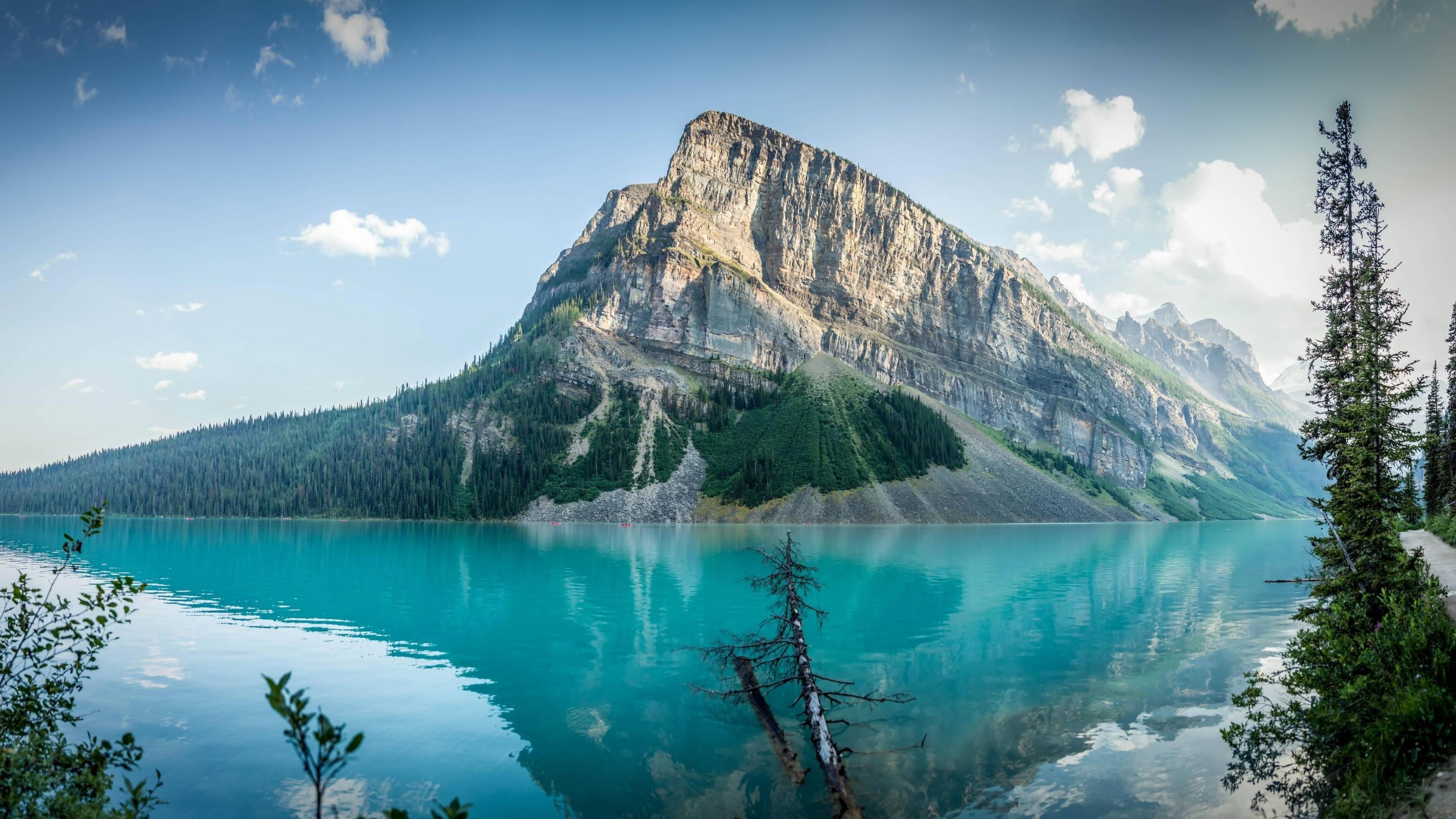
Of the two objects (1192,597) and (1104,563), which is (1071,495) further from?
(1192,597)

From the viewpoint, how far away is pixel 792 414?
18288 centimetres

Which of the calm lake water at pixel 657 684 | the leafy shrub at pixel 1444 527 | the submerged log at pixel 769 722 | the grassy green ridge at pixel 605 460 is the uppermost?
the grassy green ridge at pixel 605 460

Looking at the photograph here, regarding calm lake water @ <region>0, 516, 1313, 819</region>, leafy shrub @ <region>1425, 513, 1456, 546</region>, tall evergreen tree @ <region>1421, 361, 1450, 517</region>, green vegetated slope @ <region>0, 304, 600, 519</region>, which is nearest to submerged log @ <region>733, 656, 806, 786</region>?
calm lake water @ <region>0, 516, 1313, 819</region>

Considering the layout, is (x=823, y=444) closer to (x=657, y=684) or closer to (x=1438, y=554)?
(x=1438, y=554)

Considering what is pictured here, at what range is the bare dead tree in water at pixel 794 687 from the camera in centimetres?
1550

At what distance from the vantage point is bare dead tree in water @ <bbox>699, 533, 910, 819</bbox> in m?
15.5

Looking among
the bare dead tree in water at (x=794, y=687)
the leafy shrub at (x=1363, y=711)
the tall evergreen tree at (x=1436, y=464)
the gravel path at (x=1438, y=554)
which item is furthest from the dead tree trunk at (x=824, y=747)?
the tall evergreen tree at (x=1436, y=464)

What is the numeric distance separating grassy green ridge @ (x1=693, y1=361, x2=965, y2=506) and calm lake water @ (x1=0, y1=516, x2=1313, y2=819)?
94705 millimetres

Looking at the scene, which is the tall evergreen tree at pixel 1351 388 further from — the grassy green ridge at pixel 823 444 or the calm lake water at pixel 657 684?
the grassy green ridge at pixel 823 444

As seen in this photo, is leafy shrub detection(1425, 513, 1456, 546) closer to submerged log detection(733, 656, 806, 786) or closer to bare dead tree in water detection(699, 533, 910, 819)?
bare dead tree in water detection(699, 533, 910, 819)

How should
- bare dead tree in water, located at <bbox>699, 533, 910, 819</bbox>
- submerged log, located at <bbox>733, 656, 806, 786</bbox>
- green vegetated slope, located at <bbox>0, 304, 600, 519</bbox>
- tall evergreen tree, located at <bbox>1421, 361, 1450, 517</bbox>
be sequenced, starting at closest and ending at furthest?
bare dead tree in water, located at <bbox>699, 533, 910, 819</bbox>
submerged log, located at <bbox>733, 656, 806, 786</bbox>
tall evergreen tree, located at <bbox>1421, 361, 1450, 517</bbox>
green vegetated slope, located at <bbox>0, 304, 600, 519</bbox>

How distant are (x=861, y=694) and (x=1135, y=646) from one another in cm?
1565

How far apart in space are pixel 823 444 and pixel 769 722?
486ft

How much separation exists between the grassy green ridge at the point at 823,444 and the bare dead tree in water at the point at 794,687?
12560 centimetres
